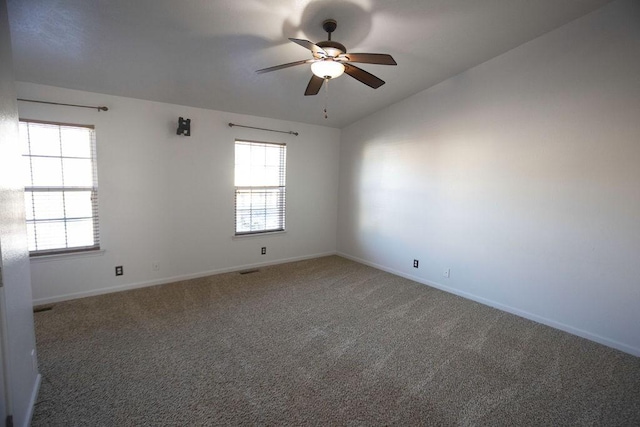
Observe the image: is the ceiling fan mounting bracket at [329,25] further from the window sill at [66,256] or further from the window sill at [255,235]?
the window sill at [66,256]

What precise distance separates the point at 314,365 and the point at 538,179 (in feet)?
9.64

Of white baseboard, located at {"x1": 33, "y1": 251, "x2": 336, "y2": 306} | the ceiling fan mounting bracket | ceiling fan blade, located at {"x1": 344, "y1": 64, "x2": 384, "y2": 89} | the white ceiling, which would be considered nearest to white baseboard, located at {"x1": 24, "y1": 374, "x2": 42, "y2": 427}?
white baseboard, located at {"x1": 33, "y1": 251, "x2": 336, "y2": 306}

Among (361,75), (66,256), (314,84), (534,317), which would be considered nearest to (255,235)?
(66,256)

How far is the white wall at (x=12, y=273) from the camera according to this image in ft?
4.57

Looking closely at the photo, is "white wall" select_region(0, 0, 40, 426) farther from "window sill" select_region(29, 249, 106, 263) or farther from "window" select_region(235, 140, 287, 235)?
"window" select_region(235, 140, 287, 235)

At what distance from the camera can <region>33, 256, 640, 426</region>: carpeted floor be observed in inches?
73.4

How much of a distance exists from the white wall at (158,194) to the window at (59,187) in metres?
0.10

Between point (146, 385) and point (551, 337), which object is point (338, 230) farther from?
point (146, 385)

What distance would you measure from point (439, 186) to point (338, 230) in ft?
7.29

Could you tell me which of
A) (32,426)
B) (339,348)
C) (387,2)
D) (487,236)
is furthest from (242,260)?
(387,2)

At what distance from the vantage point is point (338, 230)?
223 inches

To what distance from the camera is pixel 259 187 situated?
15.2ft

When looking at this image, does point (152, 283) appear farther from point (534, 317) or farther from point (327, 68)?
point (534, 317)

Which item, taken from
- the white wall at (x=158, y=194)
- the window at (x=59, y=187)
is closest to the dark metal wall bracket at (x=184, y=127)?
the white wall at (x=158, y=194)
